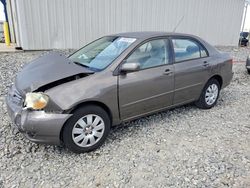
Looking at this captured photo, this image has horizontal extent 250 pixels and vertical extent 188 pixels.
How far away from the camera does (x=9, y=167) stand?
283 cm

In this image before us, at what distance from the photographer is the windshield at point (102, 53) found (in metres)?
3.38

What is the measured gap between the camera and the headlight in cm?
277

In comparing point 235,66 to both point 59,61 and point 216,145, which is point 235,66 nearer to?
point 216,145

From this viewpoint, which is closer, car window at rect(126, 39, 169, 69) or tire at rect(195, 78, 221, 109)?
car window at rect(126, 39, 169, 69)

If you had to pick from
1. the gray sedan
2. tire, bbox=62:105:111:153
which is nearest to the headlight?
the gray sedan

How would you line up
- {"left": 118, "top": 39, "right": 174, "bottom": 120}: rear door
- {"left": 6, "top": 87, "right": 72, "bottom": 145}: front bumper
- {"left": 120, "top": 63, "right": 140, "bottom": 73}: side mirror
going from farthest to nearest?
1. {"left": 118, "top": 39, "right": 174, "bottom": 120}: rear door
2. {"left": 120, "top": 63, "right": 140, "bottom": 73}: side mirror
3. {"left": 6, "top": 87, "right": 72, "bottom": 145}: front bumper

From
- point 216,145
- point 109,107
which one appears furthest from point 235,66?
point 109,107

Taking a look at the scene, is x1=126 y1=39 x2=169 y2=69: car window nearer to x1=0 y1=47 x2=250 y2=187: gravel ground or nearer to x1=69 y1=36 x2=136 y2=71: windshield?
x1=69 y1=36 x2=136 y2=71: windshield

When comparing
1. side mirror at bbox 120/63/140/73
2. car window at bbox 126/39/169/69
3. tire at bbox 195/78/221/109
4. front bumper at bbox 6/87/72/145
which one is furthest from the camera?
tire at bbox 195/78/221/109

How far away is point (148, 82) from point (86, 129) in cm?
113

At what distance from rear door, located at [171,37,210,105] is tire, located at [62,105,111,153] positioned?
1.43 metres

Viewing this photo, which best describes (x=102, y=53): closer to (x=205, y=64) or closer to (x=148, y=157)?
(x=148, y=157)

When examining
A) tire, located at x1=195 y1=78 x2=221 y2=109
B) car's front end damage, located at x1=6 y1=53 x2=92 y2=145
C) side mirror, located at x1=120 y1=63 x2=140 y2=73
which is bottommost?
tire, located at x1=195 y1=78 x2=221 y2=109

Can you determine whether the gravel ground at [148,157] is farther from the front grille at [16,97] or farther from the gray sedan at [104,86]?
the front grille at [16,97]
